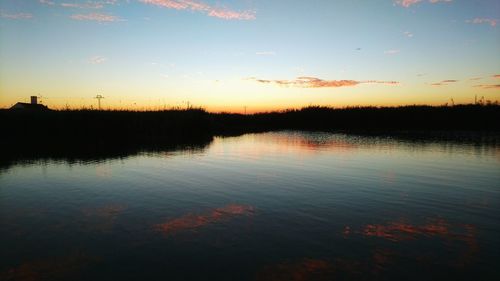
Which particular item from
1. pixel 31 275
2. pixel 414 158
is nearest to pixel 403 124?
pixel 414 158

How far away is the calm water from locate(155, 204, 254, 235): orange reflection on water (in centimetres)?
3

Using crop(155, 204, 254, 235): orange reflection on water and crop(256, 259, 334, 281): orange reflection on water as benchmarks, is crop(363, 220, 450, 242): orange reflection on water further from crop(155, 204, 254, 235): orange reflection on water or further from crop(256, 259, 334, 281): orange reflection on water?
crop(155, 204, 254, 235): orange reflection on water

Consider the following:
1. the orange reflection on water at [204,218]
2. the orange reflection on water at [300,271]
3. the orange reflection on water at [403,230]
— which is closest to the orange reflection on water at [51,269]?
the orange reflection on water at [204,218]

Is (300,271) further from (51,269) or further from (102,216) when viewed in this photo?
(102,216)

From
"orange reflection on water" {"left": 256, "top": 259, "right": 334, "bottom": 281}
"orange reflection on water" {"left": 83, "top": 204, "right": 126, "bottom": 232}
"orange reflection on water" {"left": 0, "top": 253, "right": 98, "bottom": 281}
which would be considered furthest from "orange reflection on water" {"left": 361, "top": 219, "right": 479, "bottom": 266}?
"orange reflection on water" {"left": 83, "top": 204, "right": 126, "bottom": 232}

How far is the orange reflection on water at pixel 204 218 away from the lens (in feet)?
29.8

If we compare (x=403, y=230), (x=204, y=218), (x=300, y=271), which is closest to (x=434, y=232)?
(x=403, y=230)

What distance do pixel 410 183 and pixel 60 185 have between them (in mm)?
13535

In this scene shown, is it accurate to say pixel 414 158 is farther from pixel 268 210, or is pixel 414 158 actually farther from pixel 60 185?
pixel 60 185

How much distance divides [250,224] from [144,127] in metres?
31.5

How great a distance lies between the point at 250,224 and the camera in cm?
925

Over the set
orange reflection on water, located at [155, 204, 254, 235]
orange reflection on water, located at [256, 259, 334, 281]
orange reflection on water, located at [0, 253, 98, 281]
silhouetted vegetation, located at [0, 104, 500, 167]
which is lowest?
orange reflection on water, located at [256, 259, 334, 281]

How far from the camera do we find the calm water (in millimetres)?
6797

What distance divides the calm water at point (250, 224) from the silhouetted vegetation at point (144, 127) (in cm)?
1032
